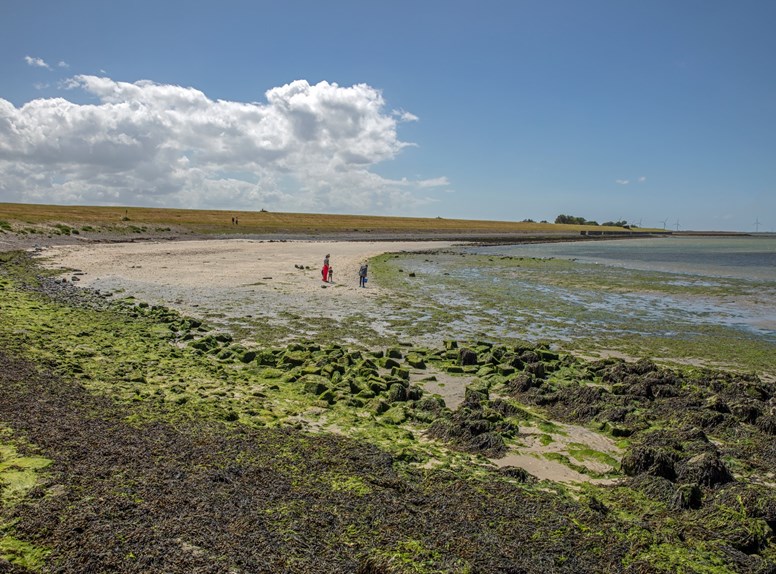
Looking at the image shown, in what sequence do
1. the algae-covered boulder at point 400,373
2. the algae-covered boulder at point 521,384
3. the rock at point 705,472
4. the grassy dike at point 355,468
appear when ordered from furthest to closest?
the algae-covered boulder at point 400,373, the algae-covered boulder at point 521,384, the rock at point 705,472, the grassy dike at point 355,468

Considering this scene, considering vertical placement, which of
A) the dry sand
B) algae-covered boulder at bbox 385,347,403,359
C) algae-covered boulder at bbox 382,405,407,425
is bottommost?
algae-covered boulder at bbox 382,405,407,425

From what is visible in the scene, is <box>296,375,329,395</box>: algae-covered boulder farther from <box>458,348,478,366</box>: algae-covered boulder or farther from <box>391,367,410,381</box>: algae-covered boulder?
<box>458,348,478,366</box>: algae-covered boulder

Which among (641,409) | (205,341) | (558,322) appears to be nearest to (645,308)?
(558,322)

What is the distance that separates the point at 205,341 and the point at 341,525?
33.0 ft

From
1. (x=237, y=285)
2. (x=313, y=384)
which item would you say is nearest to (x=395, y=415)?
(x=313, y=384)

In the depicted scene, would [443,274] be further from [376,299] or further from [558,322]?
[558,322]

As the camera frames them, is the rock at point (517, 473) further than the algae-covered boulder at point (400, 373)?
No

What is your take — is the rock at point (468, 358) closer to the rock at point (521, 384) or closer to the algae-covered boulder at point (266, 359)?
the rock at point (521, 384)

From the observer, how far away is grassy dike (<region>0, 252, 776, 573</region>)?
5148 millimetres

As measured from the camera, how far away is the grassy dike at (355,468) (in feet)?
16.9

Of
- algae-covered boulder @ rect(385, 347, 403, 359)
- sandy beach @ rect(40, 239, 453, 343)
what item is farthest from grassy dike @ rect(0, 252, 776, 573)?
sandy beach @ rect(40, 239, 453, 343)

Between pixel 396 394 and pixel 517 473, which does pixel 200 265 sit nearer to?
pixel 396 394

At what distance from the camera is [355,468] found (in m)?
7.03

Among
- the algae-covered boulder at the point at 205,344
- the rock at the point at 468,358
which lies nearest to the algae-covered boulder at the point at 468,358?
the rock at the point at 468,358
